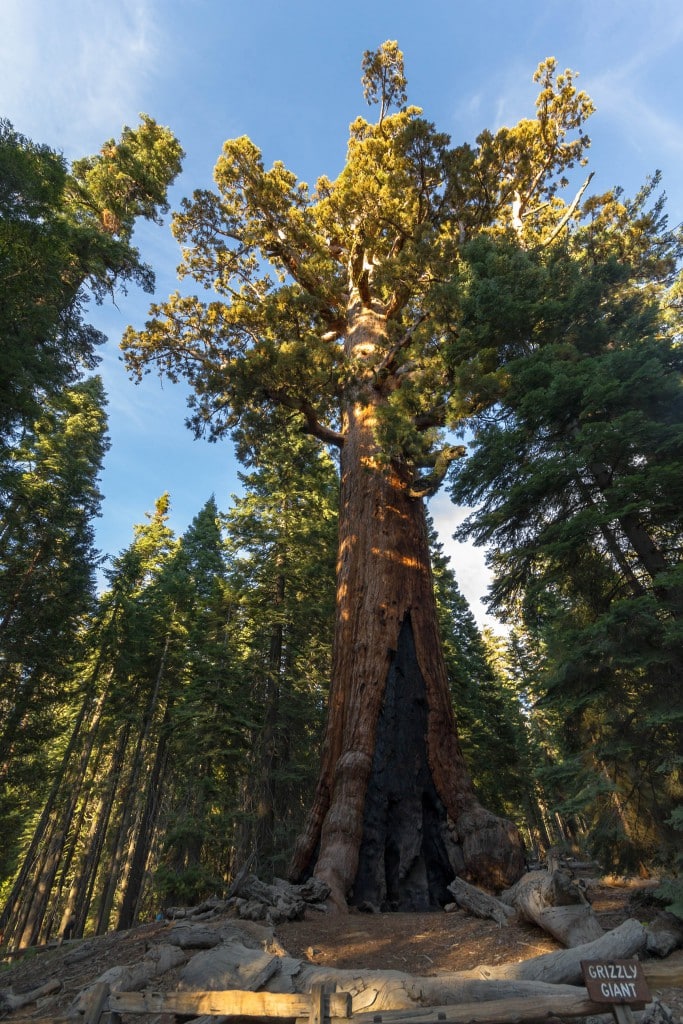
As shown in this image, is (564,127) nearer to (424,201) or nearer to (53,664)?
(424,201)

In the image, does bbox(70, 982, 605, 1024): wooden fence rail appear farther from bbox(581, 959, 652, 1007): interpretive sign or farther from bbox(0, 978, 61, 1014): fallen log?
bbox(0, 978, 61, 1014): fallen log

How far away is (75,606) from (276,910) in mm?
12467

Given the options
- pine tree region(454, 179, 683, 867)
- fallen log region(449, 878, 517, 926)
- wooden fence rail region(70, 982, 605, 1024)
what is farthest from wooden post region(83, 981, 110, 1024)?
pine tree region(454, 179, 683, 867)

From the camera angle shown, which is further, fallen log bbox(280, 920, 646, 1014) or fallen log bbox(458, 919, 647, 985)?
fallen log bbox(458, 919, 647, 985)

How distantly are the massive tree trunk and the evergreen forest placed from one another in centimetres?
68

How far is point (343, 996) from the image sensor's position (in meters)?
3.36

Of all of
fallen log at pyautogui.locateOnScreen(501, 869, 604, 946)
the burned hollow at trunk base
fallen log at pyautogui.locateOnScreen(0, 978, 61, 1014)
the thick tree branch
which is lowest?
fallen log at pyautogui.locateOnScreen(0, 978, 61, 1014)

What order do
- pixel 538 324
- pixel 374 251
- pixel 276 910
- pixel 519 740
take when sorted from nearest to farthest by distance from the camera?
pixel 276 910 < pixel 538 324 < pixel 374 251 < pixel 519 740

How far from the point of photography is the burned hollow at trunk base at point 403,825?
7402mm

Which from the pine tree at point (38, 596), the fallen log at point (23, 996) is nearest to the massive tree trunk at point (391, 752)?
the fallen log at point (23, 996)

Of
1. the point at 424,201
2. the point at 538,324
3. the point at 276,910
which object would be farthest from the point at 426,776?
the point at 424,201

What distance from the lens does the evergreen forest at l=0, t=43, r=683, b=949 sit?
6.80 m

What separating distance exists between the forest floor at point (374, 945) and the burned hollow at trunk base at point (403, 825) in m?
0.50

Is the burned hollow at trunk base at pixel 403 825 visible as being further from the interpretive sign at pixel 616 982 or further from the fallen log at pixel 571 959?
the interpretive sign at pixel 616 982
